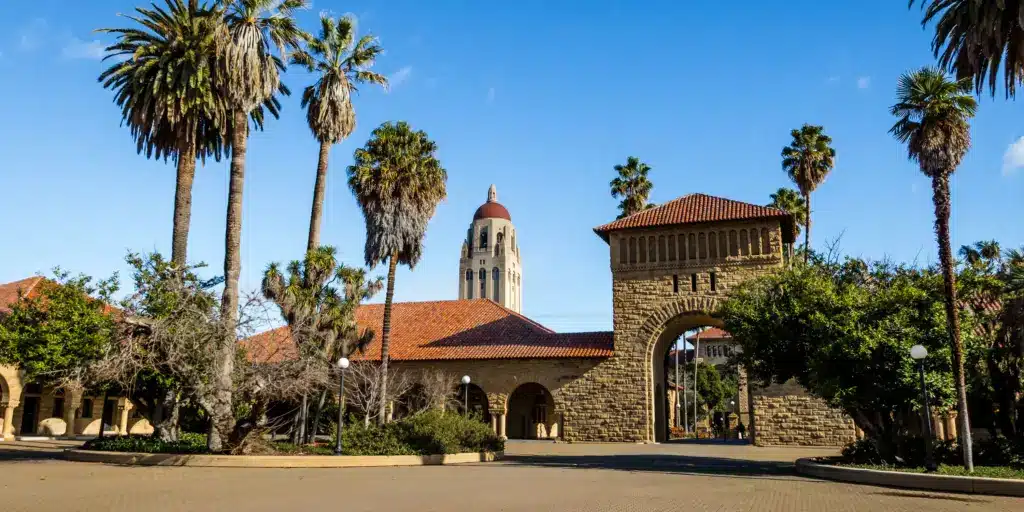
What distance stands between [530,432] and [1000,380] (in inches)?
1123

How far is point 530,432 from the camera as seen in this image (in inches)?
1715

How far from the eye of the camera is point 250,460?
17.6 meters

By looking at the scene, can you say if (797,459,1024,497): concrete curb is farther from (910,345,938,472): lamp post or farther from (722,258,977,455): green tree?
(722,258,977,455): green tree

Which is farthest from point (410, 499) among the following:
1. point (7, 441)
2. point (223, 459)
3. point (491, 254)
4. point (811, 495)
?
point (491, 254)

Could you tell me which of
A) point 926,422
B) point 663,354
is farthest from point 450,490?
point 663,354

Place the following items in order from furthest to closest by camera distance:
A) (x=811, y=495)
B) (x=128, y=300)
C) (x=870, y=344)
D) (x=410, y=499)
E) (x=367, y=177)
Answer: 1. (x=367, y=177)
2. (x=128, y=300)
3. (x=870, y=344)
4. (x=811, y=495)
5. (x=410, y=499)


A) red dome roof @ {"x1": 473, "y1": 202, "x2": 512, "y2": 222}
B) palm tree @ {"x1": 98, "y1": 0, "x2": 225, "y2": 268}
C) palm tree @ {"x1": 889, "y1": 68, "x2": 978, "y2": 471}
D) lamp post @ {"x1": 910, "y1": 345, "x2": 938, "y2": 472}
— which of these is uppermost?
red dome roof @ {"x1": 473, "y1": 202, "x2": 512, "y2": 222}

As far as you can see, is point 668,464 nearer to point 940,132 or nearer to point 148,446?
point 940,132

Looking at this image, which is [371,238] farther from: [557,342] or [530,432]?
[530,432]

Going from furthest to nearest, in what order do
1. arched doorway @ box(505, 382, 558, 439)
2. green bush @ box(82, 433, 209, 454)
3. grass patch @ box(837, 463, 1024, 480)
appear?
arched doorway @ box(505, 382, 558, 439) → green bush @ box(82, 433, 209, 454) → grass patch @ box(837, 463, 1024, 480)

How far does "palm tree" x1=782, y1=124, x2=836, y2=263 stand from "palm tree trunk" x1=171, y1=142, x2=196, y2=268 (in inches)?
1145

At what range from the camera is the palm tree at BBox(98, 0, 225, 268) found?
77.6 ft

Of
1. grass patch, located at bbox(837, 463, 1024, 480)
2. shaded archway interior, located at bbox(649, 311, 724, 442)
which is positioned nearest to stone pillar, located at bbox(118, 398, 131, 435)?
shaded archway interior, located at bbox(649, 311, 724, 442)

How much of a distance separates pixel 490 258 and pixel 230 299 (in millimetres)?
79980
